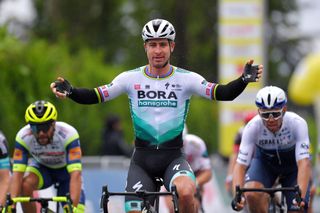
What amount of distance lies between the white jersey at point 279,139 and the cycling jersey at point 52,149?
1.95m

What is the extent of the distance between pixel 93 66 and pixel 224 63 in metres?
4.12

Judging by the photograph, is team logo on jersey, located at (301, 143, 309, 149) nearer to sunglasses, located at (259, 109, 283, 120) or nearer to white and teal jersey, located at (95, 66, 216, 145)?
sunglasses, located at (259, 109, 283, 120)

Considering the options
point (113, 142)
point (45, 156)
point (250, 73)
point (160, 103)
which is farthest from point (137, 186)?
point (113, 142)

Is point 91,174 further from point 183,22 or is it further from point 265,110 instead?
point 183,22

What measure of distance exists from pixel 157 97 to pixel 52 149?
2.19m

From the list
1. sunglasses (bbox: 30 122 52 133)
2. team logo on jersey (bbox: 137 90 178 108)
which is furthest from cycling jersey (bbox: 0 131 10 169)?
team logo on jersey (bbox: 137 90 178 108)

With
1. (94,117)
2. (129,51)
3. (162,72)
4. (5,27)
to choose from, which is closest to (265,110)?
(162,72)

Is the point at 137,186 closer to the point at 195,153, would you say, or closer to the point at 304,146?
the point at 304,146

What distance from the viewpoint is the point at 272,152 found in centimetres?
1265

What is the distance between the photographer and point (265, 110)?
11.7 metres

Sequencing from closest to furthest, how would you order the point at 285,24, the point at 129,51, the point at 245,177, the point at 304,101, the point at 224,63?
the point at 245,177 < the point at 224,63 < the point at 304,101 < the point at 129,51 < the point at 285,24

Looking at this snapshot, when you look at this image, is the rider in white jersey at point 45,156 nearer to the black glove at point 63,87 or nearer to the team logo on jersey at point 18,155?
the team logo on jersey at point 18,155

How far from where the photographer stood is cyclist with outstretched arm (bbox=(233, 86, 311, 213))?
11.7m

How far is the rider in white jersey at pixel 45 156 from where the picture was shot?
478 inches
